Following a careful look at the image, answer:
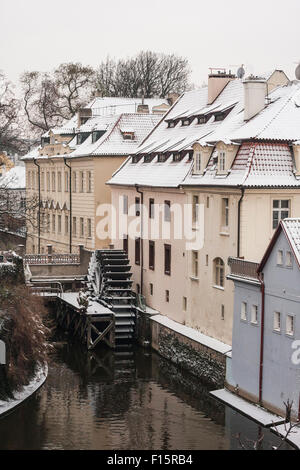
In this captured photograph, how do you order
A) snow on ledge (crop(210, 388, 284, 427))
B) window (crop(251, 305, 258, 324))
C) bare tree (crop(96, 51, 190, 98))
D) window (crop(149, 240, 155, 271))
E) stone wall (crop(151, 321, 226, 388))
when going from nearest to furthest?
1. snow on ledge (crop(210, 388, 284, 427))
2. window (crop(251, 305, 258, 324))
3. stone wall (crop(151, 321, 226, 388))
4. window (crop(149, 240, 155, 271))
5. bare tree (crop(96, 51, 190, 98))

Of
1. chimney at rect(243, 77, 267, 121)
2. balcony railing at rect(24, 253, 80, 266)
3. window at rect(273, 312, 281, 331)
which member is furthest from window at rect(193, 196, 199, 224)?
balcony railing at rect(24, 253, 80, 266)

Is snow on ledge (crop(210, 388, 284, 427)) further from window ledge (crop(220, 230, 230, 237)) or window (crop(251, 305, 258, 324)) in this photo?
window ledge (crop(220, 230, 230, 237))

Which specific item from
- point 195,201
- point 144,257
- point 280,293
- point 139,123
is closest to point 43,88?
point 139,123

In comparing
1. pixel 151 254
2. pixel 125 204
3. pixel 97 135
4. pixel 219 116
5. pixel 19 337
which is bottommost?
pixel 19 337

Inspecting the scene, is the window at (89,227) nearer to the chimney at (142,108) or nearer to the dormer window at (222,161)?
the chimney at (142,108)

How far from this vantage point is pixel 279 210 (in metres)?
27.7

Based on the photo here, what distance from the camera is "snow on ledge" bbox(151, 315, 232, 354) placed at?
2716 cm

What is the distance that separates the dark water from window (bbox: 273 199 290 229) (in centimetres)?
572

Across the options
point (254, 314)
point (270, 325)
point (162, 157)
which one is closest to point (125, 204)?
point (162, 157)

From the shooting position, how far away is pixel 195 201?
30844 millimetres

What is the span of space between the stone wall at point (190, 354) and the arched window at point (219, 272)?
2.10 metres

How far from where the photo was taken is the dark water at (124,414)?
72.5 feet

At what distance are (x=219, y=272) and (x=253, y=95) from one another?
6.22 m

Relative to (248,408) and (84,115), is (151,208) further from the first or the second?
(84,115)
